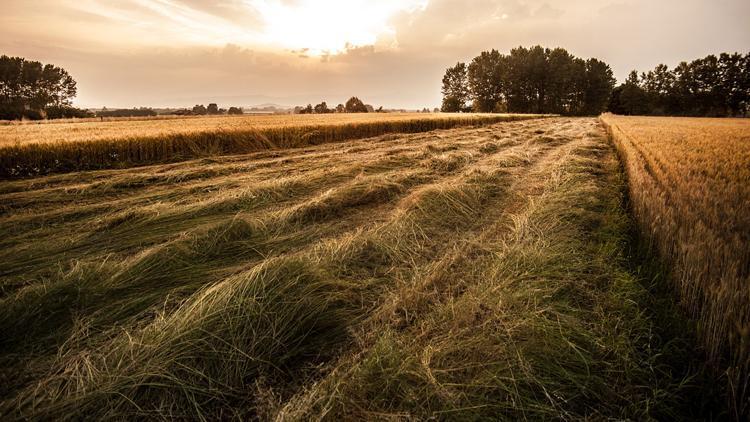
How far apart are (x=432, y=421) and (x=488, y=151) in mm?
9561

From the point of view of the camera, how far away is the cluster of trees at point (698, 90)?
193 ft

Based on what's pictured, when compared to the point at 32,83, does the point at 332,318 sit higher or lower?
lower

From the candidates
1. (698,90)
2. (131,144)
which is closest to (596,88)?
(698,90)

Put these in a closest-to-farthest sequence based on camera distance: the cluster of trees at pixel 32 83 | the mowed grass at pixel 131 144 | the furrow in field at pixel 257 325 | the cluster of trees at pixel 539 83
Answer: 1. the furrow in field at pixel 257 325
2. the mowed grass at pixel 131 144
3. the cluster of trees at pixel 32 83
4. the cluster of trees at pixel 539 83

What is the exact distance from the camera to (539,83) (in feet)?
223

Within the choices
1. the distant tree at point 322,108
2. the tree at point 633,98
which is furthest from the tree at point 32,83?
the tree at point 633,98

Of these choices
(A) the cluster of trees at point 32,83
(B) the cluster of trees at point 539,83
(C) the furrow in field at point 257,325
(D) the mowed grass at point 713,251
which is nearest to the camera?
(D) the mowed grass at point 713,251

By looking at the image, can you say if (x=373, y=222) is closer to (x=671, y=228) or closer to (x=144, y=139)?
(x=671, y=228)

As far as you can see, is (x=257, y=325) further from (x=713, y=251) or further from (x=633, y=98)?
(x=633, y=98)

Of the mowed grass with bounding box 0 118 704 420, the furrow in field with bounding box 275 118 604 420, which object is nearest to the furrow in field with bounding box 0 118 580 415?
the mowed grass with bounding box 0 118 704 420

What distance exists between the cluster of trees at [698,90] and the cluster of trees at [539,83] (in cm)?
750

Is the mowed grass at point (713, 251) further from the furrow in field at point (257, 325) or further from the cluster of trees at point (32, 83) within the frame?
the cluster of trees at point (32, 83)

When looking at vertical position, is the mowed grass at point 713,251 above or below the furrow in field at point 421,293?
above

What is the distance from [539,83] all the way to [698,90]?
28.7 metres
